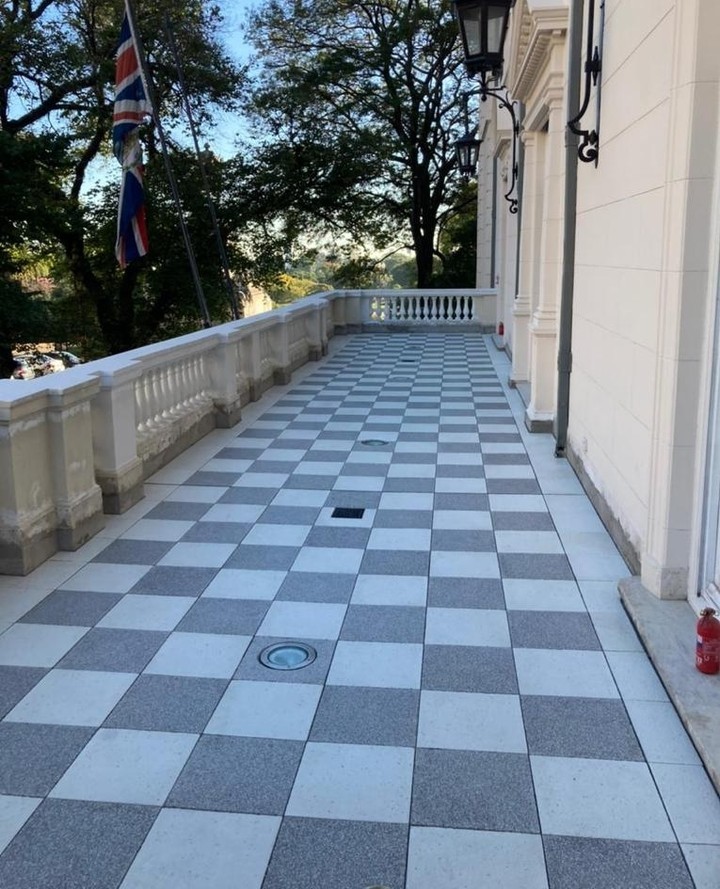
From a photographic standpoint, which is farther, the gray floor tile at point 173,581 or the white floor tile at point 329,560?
the white floor tile at point 329,560

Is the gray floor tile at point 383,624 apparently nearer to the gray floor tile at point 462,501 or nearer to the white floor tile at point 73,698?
the white floor tile at point 73,698

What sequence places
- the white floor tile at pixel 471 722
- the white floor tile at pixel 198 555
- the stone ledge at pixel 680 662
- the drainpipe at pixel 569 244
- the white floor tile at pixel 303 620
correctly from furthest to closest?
the drainpipe at pixel 569 244 → the white floor tile at pixel 198 555 → the white floor tile at pixel 303 620 → the white floor tile at pixel 471 722 → the stone ledge at pixel 680 662

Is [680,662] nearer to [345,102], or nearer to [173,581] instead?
[173,581]

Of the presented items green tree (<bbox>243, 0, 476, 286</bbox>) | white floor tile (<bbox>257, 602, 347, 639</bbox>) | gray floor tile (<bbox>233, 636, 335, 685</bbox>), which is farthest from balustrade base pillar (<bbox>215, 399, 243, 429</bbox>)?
green tree (<bbox>243, 0, 476, 286</bbox>)

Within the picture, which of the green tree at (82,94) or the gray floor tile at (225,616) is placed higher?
the green tree at (82,94)

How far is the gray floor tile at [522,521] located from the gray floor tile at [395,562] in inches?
26.1

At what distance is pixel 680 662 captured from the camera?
9.86 ft

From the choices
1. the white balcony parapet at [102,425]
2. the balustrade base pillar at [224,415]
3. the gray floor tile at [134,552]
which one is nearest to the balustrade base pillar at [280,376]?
the white balcony parapet at [102,425]

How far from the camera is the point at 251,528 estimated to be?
192 inches

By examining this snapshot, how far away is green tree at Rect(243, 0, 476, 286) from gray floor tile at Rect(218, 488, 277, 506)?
1583 centimetres

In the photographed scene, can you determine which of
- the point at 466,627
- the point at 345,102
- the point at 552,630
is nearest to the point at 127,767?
the point at 466,627

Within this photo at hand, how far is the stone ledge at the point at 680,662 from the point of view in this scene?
259 centimetres

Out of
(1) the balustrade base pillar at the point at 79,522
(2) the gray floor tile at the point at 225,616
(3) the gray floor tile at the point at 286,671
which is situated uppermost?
(1) the balustrade base pillar at the point at 79,522

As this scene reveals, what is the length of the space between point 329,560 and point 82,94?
1616 cm
